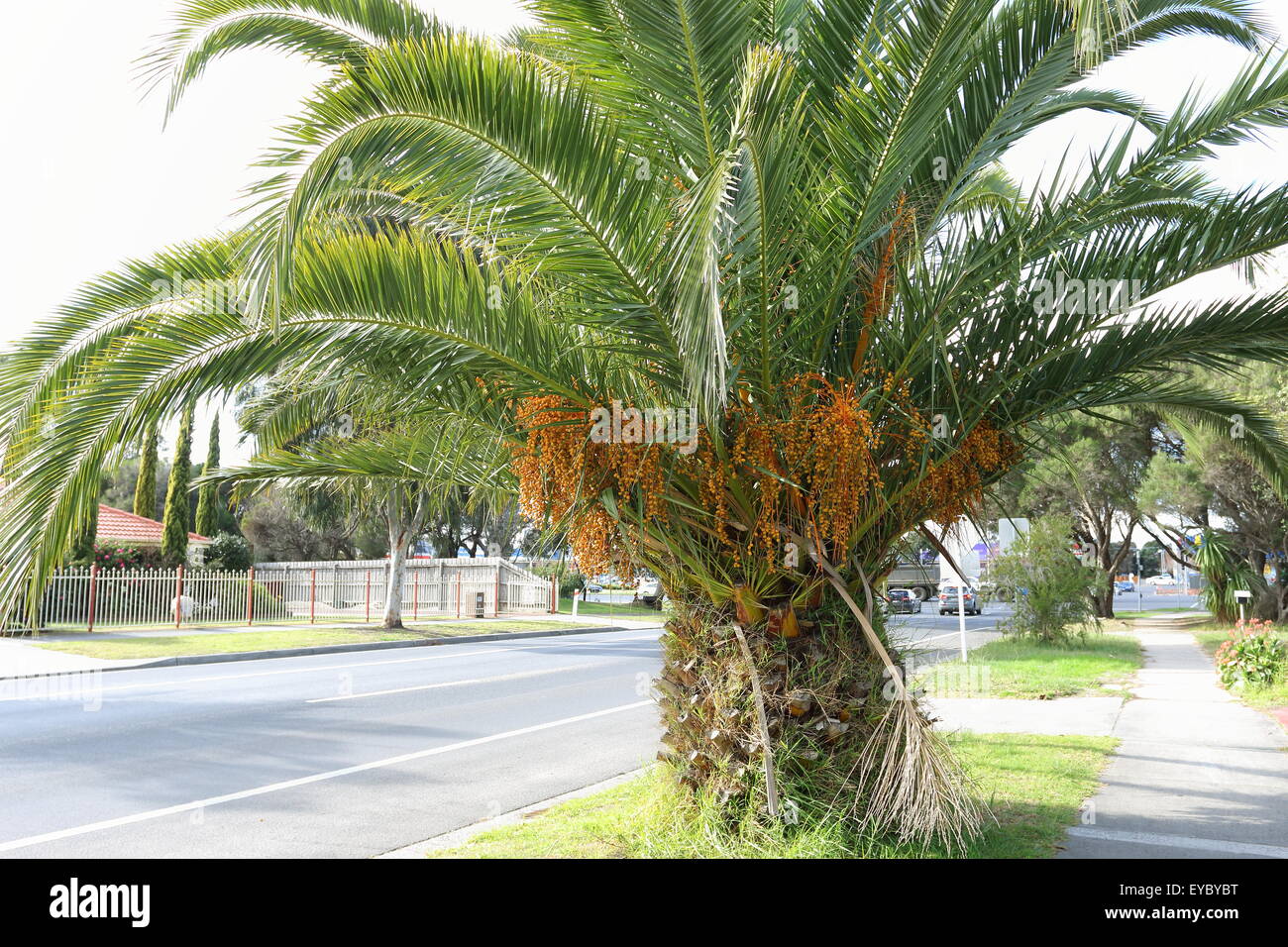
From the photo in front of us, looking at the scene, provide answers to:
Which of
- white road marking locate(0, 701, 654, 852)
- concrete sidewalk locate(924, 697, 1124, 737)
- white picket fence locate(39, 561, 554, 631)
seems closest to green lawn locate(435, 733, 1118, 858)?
concrete sidewalk locate(924, 697, 1124, 737)

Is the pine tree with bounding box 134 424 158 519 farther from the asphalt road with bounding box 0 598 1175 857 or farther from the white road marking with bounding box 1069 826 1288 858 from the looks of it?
the white road marking with bounding box 1069 826 1288 858

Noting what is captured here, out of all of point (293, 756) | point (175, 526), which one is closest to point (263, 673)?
point (293, 756)

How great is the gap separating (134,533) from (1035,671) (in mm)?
25795

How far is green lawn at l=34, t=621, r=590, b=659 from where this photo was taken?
16625mm

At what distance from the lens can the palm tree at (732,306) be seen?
4.22 metres

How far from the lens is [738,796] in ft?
16.7

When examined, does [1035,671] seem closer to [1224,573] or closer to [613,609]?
[1224,573]

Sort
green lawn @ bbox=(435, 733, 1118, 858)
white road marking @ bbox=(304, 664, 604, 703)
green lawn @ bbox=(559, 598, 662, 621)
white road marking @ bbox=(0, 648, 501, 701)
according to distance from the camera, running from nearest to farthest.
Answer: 1. green lawn @ bbox=(435, 733, 1118, 858)
2. white road marking @ bbox=(304, 664, 604, 703)
3. white road marking @ bbox=(0, 648, 501, 701)
4. green lawn @ bbox=(559, 598, 662, 621)

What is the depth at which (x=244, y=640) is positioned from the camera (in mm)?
19203

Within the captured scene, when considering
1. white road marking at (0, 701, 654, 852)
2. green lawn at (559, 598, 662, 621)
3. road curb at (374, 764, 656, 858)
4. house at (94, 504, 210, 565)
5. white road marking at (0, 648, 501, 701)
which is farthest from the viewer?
→ green lawn at (559, 598, 662, 621)

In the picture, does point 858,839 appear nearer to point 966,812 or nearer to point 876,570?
point 966,812

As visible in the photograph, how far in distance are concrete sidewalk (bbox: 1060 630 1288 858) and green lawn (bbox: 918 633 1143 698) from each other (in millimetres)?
1409

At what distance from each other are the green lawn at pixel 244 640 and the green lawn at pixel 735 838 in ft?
41.3
